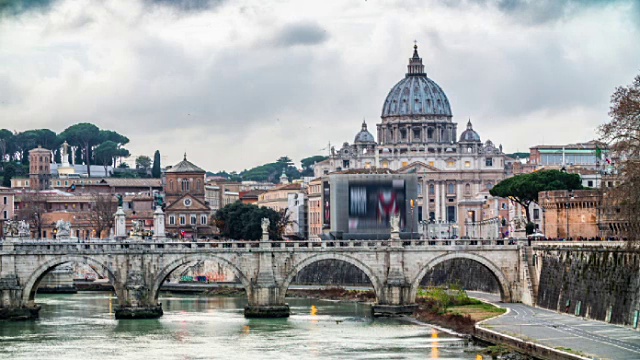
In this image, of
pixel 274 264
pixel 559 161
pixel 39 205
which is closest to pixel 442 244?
pixel 274 264

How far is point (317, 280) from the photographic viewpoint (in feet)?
395

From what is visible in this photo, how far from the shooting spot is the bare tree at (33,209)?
511 feet

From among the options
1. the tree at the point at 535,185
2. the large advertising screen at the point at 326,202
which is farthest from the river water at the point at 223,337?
the large advertising screen at the point at 326,202

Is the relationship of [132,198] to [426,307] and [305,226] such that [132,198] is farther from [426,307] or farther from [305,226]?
[426,307]

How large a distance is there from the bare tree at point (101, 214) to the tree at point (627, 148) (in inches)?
3334

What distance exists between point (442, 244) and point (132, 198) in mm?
85954

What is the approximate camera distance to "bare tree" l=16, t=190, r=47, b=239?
511ft

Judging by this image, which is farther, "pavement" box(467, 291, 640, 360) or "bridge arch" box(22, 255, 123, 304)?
"bridge arch" box(22, 255, 123, 304)

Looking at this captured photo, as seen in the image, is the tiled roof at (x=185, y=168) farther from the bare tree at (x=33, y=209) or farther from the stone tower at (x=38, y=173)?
the stone tower at (x=38, y=173)

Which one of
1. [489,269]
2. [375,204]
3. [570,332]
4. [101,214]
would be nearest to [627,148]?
[570,332]

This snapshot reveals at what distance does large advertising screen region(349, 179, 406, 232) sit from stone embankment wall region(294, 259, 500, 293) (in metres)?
4.28

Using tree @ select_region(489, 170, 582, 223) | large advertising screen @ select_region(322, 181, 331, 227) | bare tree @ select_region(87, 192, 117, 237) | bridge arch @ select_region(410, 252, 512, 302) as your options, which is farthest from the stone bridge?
bare tree @ select_region(87, 192, 117, 237)

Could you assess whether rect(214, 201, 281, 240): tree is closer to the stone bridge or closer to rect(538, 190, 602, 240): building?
rect(538, 190, 602, 240): building

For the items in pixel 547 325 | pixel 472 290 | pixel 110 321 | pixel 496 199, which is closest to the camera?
pixel 547 325
